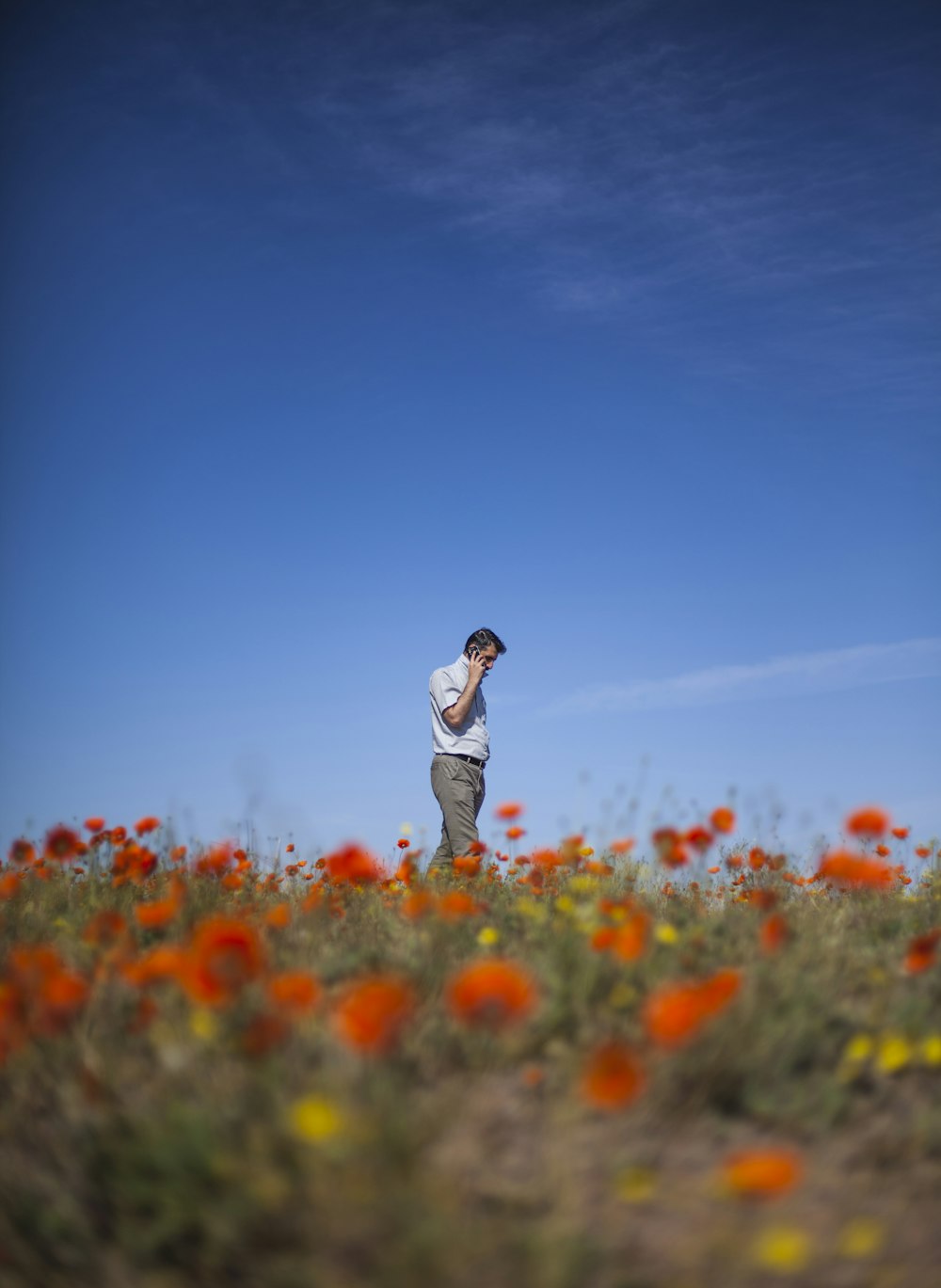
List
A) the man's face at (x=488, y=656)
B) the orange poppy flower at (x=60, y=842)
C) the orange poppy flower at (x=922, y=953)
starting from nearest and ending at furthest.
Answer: the orange poppy flower at (x=922, y=953), the orange poppy flower at (x=60, y=842), the man's face at (x=488, y=656)

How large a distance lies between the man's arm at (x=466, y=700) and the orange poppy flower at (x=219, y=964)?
530 cm

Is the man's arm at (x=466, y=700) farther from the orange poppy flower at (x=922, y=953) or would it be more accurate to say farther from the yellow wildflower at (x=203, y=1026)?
the yellow wildflower at (x=203, y=1026)

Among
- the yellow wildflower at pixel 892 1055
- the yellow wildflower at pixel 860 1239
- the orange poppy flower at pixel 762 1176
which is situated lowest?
the yellow wildflower at pixel 860 1239

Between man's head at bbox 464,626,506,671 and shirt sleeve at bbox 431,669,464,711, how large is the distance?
12.2 inches

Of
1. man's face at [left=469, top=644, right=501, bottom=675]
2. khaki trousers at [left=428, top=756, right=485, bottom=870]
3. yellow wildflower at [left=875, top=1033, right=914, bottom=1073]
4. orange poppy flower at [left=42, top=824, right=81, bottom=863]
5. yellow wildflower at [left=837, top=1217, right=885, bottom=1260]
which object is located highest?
man's face at [left=469, top=644, right=501, bottom=675]

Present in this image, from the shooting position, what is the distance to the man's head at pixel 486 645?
845 centimetres

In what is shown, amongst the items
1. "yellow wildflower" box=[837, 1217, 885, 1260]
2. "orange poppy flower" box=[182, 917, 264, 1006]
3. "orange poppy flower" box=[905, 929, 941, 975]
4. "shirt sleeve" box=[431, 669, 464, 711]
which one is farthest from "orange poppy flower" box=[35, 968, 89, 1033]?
"shirt sleeve" box=[431, 669, 464, 711]

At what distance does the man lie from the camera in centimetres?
824

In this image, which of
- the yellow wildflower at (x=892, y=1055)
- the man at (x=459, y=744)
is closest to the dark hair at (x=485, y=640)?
the man at (x=459, y=744)

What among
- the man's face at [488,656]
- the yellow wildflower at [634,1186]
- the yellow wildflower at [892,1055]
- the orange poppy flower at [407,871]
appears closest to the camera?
the yellow wildflower at [634,1186]

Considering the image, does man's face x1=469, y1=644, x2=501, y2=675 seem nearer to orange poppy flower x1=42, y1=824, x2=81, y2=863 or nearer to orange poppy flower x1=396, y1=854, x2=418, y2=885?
orange poppy flower x1=396, y1=854, x2=418, y2=885

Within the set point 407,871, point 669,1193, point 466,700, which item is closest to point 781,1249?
point 669,1193

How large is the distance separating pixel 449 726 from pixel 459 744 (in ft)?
0.56

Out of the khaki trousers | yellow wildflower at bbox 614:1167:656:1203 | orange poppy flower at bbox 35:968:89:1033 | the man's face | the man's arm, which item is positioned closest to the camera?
yellow wildflower at bbox 614:1167:656:1203
